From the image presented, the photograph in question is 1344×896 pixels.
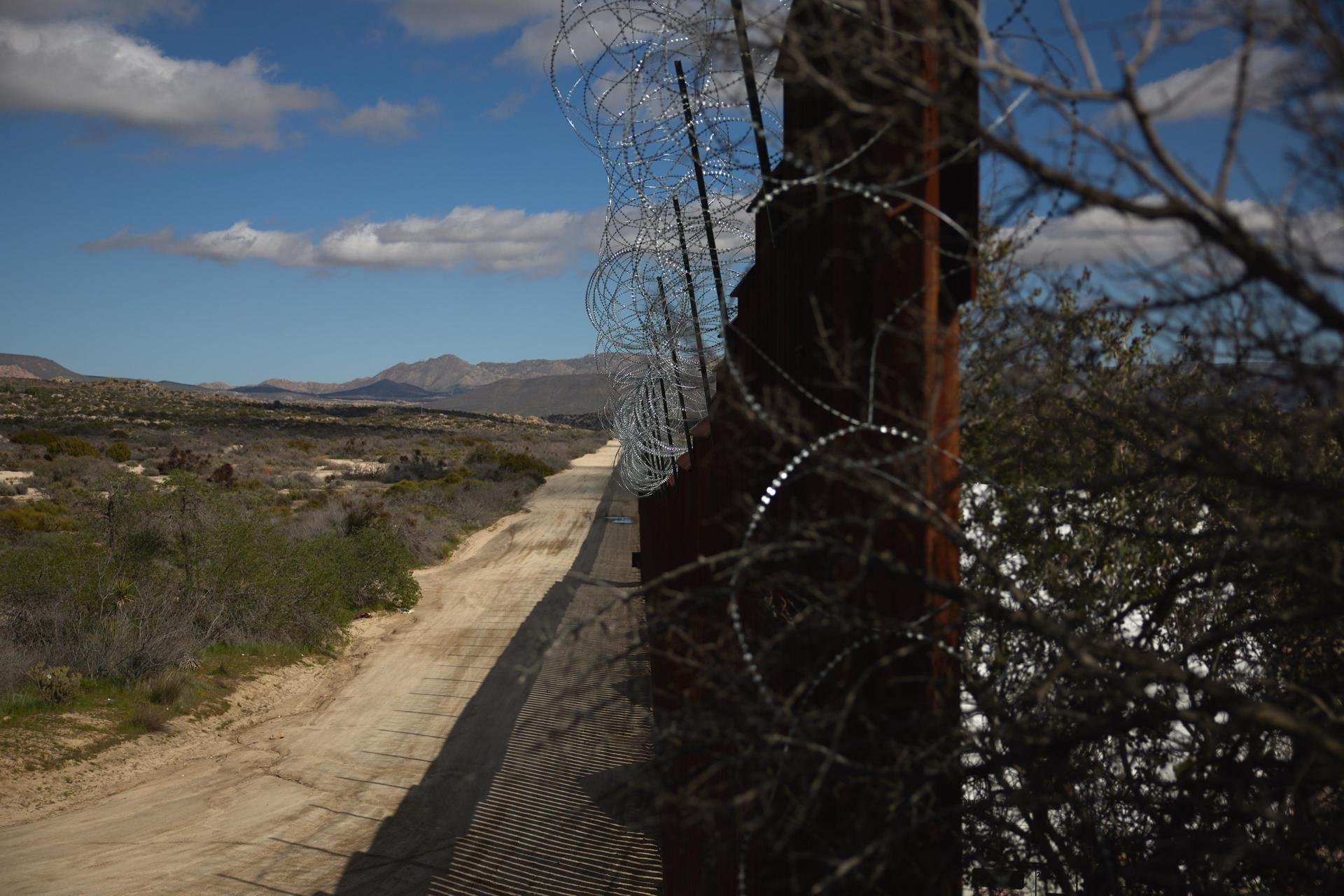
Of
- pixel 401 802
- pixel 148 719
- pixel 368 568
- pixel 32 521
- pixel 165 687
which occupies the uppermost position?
pixel 32 521

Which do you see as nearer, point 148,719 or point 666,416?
point 666,416

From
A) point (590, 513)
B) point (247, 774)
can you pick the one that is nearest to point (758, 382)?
point (247, 774)

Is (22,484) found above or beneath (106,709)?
above

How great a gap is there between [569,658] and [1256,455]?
9452 mm

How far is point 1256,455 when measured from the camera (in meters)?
3.44

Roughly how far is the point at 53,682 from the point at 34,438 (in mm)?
33968

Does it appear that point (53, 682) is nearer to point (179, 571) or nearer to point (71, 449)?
point (179, 571)

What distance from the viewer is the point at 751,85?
3430mm

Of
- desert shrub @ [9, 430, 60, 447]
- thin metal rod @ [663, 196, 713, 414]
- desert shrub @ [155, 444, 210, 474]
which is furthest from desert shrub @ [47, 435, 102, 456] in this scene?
thin metal rod @ [663, 196, 713, 414]

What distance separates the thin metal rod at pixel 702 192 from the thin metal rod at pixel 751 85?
0.31m

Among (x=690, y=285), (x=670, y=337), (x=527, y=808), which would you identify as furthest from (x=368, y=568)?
(x=690, y=285)

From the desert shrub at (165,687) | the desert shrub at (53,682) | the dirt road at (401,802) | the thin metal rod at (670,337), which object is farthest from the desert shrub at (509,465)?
the thin metal rod at (670,337)

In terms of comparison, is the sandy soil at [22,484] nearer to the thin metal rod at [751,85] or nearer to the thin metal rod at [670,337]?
the thin metal rod at [670,337]

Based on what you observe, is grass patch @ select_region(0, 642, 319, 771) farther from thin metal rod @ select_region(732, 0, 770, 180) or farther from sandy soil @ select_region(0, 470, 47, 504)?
sandy soil @ select_region(0, 470, 47, 504)
